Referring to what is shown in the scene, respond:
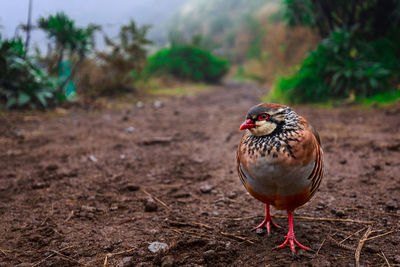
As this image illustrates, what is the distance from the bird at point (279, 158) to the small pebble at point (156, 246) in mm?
690

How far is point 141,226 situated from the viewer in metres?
2.44

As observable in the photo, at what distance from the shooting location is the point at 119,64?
986 centimetres

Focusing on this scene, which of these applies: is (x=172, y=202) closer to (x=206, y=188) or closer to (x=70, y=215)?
(x=206, y=188)

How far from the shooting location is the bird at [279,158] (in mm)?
1868

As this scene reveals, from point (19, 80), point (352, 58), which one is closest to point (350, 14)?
point (352, 58)

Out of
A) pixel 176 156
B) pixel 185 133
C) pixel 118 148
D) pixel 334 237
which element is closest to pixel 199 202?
pixel 334 237

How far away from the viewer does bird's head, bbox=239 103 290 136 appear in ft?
6.63

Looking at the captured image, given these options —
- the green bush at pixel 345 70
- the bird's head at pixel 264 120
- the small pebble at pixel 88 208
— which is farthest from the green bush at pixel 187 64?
the bird's head at pixel 264 120

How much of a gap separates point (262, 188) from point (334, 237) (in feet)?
2.52

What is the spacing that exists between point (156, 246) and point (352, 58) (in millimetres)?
7789

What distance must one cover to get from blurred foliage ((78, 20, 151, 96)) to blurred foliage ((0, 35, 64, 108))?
7.91ft

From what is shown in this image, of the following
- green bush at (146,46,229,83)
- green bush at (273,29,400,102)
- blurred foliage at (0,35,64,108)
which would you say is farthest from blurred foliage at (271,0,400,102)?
green bush at (146,46,229,83)

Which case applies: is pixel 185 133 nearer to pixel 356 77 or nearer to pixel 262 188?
pixel 262 188

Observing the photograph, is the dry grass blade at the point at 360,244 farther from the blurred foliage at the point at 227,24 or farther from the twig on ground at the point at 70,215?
the blurred foliage at the point at 227,24
